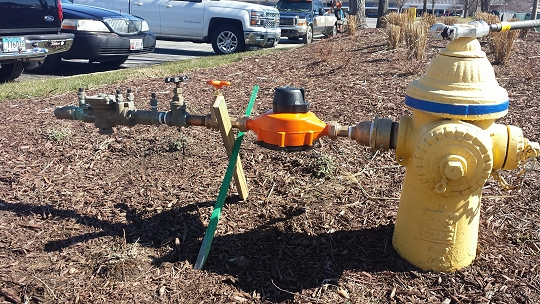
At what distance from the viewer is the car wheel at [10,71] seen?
7.83 m

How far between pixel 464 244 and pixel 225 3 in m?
10.9

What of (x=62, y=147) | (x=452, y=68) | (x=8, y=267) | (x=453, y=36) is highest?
(x=453, y=36)

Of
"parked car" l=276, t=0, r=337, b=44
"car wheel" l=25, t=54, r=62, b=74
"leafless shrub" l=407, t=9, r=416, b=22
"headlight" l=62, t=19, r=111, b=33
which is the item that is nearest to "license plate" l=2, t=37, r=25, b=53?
"headlight" l=62, t=19, r=111, b=33

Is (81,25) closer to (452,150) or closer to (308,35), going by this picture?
(452,150)

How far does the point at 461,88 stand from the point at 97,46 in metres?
7.79

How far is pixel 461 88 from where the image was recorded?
2219mm

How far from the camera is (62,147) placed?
4184 mm

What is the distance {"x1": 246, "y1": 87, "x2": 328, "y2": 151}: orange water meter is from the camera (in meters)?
2.51

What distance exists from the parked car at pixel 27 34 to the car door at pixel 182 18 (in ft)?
16.0

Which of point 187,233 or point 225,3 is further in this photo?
point 225,3

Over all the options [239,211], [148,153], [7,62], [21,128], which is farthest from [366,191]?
[7,62]

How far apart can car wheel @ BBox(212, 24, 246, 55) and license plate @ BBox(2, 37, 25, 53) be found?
5.79 metres

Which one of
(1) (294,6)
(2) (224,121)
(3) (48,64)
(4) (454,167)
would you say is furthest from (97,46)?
(1) (294,6)

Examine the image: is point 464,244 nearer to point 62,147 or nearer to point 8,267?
point 8,267
